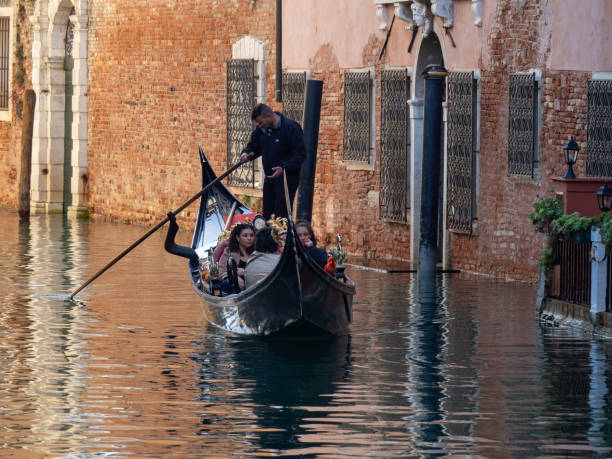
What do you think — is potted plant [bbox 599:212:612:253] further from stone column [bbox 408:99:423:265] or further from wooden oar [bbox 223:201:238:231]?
stone column [bbox 408:99:423:265]

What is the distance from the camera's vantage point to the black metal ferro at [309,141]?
1659 cm

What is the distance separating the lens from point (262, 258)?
1175 cm

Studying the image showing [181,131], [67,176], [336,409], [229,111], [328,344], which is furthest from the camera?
[67,176]

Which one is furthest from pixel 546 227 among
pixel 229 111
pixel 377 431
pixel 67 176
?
pixel 67 176

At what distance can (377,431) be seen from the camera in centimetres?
801

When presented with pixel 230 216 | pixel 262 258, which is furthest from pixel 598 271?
pixel 230 216

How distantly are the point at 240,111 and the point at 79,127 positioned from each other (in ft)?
16.7

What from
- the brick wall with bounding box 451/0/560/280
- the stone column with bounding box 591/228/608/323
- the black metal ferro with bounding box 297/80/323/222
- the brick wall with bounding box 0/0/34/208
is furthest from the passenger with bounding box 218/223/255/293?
the brick wall with bounding box 0/0/34/208

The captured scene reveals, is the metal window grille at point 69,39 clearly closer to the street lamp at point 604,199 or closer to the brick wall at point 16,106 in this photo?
the brick wall at point 16,106

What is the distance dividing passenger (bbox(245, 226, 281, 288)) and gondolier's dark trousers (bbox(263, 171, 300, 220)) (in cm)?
152

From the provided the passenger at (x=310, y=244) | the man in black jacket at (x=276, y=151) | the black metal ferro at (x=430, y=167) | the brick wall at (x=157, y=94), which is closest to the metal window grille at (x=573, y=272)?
the passenger at (x=310, y=244)

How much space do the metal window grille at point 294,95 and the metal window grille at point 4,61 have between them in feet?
28.3

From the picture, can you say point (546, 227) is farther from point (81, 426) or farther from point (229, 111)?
point (229, 111)

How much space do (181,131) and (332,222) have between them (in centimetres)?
400
